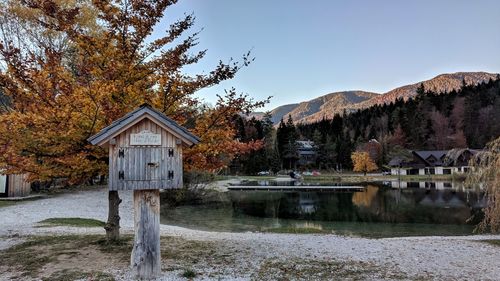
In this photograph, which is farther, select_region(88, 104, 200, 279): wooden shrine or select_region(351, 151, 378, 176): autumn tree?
select_region(351, 151, 378, 176): autumn tree

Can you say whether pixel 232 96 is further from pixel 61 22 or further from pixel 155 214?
pixel 61 22

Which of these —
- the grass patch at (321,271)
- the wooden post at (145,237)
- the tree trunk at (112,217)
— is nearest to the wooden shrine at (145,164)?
the wooden post at (145,237)

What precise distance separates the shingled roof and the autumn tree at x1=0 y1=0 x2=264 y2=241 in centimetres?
147

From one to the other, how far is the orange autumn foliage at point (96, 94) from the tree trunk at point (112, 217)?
3.12 feet

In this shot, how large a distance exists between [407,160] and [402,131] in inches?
718

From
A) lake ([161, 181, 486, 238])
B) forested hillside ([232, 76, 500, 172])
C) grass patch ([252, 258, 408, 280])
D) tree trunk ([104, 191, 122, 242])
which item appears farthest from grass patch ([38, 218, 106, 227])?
forested hillside ([232, 76, 500, 172])

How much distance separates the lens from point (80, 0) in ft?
67.6

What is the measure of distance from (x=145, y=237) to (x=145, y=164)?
1.36 meters

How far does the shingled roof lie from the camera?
6004 mm

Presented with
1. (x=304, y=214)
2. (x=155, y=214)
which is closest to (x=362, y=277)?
(x=155, y=214)

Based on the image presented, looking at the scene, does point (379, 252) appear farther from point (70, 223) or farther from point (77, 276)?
point (70, 223)

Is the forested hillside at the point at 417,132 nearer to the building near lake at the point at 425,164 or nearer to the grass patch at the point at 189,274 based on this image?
the building near lake at the point at 425,164

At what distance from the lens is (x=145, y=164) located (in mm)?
6234

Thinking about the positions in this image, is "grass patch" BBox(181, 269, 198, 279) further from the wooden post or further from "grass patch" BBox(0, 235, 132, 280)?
"grass patch" BBox(0, 235, 132, 280)
